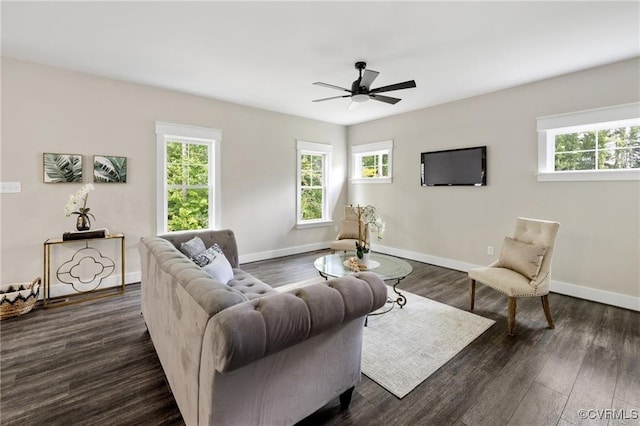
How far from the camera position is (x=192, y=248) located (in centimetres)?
258

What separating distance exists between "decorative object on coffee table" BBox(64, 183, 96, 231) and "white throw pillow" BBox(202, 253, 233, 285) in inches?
77.4

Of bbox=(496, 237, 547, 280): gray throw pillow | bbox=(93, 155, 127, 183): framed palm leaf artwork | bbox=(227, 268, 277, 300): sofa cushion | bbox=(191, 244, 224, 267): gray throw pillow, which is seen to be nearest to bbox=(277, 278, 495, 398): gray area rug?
bbox=(496, 237, 547, 280): gray throw pillow

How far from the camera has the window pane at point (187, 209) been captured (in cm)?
428

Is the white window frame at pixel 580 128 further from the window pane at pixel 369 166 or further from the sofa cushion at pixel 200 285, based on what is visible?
the sofa cushion at pixel 200 285

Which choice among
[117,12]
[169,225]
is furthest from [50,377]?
[117,12]

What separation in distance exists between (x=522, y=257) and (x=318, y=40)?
2907 millimetres

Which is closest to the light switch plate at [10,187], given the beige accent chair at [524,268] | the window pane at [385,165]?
the beige accent chair at [524,268]

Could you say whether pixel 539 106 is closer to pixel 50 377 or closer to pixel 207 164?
pixel 207 164

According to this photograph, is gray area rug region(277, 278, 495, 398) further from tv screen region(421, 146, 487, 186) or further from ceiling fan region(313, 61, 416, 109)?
ceiling fan region(313, 61, 416, 109)

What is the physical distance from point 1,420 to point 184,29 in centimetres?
300

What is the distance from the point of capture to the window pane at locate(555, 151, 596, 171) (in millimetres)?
3445

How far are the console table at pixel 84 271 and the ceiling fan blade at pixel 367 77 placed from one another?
3.37 meters

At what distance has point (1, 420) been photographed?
5.32 ft

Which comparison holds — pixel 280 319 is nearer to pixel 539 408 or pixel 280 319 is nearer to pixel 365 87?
pixel 539 408
